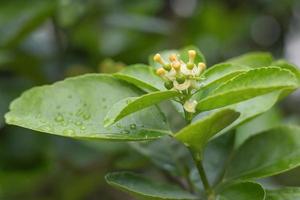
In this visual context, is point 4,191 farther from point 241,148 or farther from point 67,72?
point 241,148

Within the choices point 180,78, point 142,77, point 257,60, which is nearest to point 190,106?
point 180,78

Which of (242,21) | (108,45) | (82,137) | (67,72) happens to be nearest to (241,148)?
(82,137)

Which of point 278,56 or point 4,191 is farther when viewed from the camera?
point 278,56

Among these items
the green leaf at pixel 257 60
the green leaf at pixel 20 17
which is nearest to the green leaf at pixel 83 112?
the green leaf at pixel 257 60

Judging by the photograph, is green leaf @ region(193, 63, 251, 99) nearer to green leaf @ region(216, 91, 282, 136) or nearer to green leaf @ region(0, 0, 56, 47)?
green leaf @ region(216, 91, 282, 136)

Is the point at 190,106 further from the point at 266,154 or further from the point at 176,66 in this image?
the point at 266,154

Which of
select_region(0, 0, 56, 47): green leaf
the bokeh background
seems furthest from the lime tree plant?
select_region(0, 0, 56, 47): green leaf

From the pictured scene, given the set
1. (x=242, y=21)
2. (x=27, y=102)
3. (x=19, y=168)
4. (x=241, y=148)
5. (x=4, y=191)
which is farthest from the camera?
(x=242, y=21)
